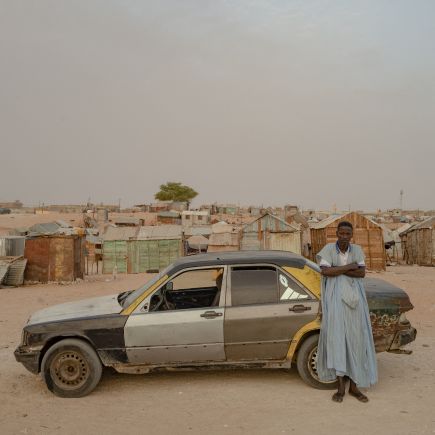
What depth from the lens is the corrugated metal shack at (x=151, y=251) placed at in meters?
24.8

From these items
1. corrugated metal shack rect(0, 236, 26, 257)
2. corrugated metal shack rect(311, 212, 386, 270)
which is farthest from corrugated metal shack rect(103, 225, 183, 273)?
corrugated metal shack rect(311, 212, 386, 270)

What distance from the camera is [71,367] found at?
209 inches

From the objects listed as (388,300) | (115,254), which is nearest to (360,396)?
(388,300)

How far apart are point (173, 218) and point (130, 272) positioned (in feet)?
91.1

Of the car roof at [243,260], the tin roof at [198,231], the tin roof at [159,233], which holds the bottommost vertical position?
the car roof at [243,260]

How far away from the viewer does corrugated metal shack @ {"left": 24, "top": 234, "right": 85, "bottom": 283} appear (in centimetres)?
1853

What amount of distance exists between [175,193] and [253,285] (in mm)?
73881

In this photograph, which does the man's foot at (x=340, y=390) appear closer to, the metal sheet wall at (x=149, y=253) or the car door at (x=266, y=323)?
the car door at (x=266, y=323)

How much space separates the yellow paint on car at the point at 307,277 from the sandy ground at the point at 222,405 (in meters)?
1.16

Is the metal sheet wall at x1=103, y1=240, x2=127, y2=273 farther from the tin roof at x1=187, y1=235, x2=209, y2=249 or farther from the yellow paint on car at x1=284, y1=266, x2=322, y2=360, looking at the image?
the yellow paint on car at x1=284, y1=266, x2=322, y2=360

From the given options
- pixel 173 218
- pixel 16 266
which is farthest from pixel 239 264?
pixel 173 218

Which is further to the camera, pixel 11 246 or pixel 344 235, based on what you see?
pixel 11 246

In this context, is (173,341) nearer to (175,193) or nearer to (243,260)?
(243,260)

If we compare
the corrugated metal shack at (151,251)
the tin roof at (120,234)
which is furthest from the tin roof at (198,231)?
the corrugated metal shack at (151,251)
